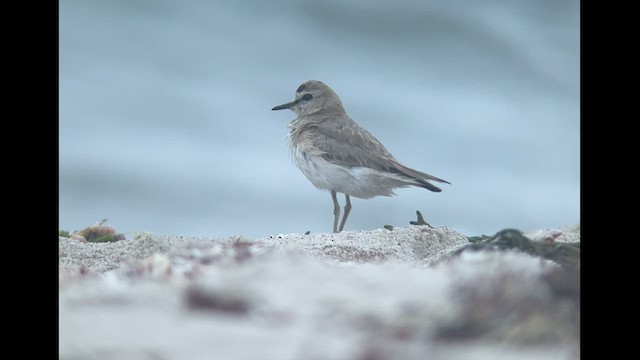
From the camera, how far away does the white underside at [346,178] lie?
3396 mm

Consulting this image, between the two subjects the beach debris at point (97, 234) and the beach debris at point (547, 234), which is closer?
the beach debris at point (547, 234)

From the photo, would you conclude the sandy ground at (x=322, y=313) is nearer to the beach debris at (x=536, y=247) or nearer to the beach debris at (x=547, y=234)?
the beach debris at (x=536, y=247)

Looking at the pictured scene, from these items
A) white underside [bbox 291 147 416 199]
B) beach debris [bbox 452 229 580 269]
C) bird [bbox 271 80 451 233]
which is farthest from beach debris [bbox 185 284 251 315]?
white underside [bbox 291 147 416 199]

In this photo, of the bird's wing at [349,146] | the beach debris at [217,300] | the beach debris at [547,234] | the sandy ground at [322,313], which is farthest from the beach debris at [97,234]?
the bird's wing at [349,146]

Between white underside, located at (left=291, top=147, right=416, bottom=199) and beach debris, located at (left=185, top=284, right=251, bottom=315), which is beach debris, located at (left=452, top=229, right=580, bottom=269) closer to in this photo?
beach debris, located at (left=185, top=284, right=251, bottom=315)

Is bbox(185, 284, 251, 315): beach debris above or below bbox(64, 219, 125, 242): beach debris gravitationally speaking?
below

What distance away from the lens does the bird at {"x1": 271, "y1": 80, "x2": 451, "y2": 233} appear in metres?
3.46

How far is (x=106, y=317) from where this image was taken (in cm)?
115

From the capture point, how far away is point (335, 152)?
3961mm

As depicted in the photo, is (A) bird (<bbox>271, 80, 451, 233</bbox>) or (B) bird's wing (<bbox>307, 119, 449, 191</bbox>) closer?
(A) bird (<bbox>271, 80, 451, 233</bbox>)
